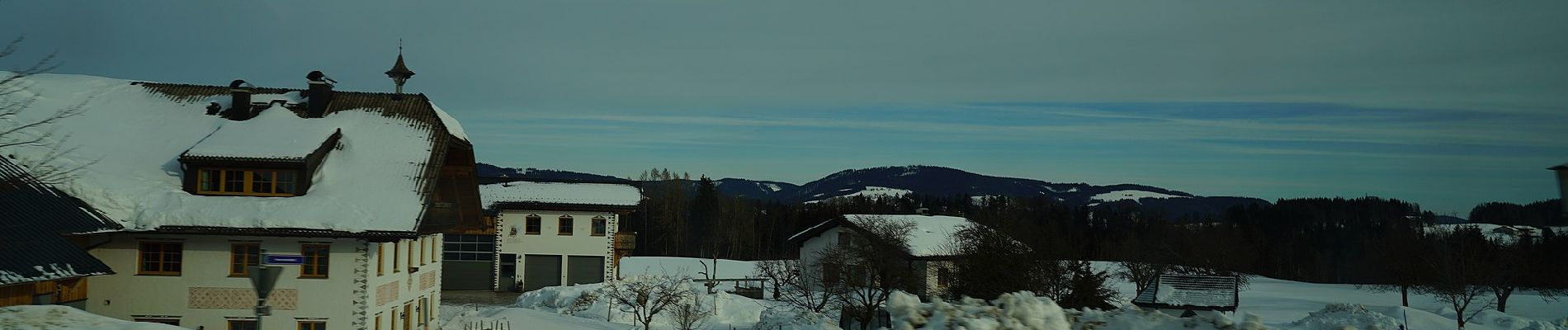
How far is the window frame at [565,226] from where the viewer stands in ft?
186

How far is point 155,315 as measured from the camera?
79.6 feet

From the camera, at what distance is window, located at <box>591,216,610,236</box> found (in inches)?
2232

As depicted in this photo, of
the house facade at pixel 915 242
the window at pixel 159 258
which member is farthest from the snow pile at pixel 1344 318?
the window at pixel 159 258

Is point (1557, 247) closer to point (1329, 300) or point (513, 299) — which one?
point (1329, 300)

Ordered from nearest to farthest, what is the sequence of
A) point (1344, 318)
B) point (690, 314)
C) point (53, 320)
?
point (53, 320) < point (690, 314) < point (1344, 318)

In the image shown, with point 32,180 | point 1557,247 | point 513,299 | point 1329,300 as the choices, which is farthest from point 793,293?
point 1557,247

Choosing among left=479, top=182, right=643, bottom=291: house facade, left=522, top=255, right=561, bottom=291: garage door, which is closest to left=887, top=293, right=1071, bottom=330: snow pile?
left=479, top=182, right=643, bottom=291: house facade

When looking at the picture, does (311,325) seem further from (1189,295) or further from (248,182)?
(1189,295)

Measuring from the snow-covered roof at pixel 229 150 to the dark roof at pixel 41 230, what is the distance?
77cm

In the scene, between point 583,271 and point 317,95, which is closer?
point 317,95

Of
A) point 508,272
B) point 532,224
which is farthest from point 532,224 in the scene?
point 508,272

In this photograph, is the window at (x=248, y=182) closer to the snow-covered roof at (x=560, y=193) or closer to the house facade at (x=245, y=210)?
the house facade at (x=245, y=210)

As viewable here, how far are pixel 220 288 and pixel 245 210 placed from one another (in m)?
2.05

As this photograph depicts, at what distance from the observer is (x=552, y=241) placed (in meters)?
56.5
